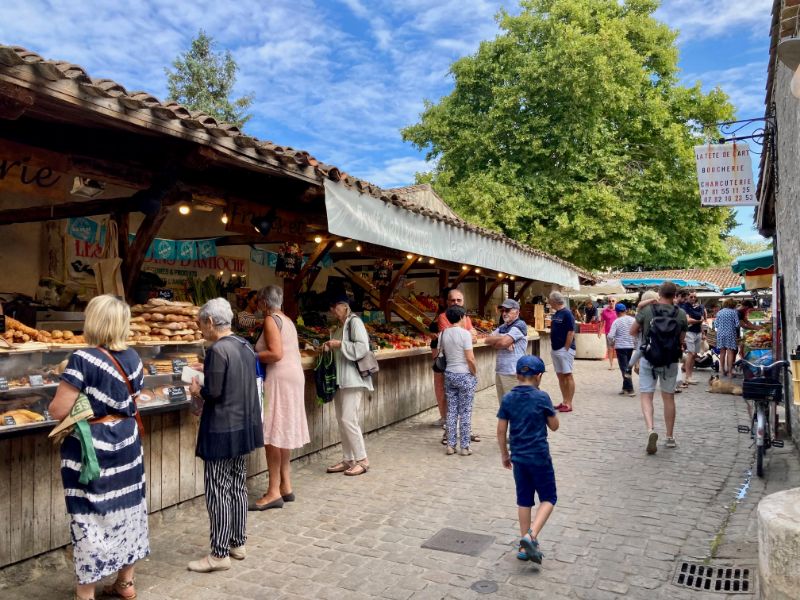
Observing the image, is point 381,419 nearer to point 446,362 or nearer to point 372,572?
point 446,362

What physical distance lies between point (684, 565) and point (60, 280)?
22.1 feet

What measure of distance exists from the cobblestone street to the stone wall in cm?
148

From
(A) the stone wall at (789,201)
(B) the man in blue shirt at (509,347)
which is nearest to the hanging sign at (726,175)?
(A) the stone wall at (789,201)

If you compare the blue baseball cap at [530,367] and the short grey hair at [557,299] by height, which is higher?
the short grey hair at [557,299]

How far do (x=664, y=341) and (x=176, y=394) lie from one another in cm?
517

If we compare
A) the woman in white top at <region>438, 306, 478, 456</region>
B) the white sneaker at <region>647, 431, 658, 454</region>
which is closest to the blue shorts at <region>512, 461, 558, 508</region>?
the woman in white top at <region>438, 306, 478, 456</region>

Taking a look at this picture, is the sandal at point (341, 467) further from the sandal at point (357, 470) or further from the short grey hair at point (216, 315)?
the short grey hair at point (216, 315)

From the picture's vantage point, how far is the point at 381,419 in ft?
27.5

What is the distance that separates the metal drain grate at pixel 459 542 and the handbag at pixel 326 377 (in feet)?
7.20

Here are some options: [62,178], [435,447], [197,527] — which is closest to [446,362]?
[435,447]

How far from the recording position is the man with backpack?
667cm

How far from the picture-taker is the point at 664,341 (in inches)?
263

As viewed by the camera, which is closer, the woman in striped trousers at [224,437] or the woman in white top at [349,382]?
the woman in striped trousers at [224,437]

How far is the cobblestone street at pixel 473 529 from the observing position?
148 inches
